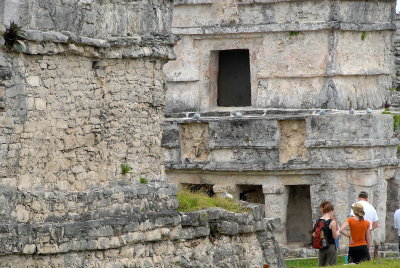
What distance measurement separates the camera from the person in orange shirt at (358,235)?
60.7 feet

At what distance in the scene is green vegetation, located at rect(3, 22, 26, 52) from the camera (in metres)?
14.2

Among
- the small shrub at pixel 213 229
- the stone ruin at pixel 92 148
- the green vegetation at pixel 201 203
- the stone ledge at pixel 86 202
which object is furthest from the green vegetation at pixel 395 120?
the stone ledge at pixel 86 202

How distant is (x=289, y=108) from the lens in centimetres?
2588

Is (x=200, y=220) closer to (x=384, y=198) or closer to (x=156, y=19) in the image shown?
(x=156, y=19)

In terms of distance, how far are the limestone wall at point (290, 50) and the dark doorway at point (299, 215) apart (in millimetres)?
1814

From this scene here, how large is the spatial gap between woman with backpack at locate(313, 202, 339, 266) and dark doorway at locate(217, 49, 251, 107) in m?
8.37

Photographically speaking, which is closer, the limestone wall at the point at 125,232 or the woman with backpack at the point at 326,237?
the limestone wall at the point at 125,232

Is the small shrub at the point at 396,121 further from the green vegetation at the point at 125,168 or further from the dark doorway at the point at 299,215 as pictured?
the green vegetation at the point at 125,168

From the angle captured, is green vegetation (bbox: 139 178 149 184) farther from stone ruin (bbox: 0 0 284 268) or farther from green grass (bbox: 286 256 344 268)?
green grass (bbox: 286 256 344 268)

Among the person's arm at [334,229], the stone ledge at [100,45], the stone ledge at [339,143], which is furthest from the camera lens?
the stone ledge at [339,143]

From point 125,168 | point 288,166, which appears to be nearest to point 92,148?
point 125,168

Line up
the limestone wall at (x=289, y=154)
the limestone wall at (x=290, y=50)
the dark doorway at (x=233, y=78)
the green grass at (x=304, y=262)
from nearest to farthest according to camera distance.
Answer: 1. the green grass at (x=304, y=262)
2. the limestone wall at (x=289, y=154)
3. the limestone wall at (x=290, y=50)
4. the dark doorway at (x=233, y=78)

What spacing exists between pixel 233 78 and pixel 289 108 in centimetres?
185

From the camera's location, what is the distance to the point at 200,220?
17094mm
